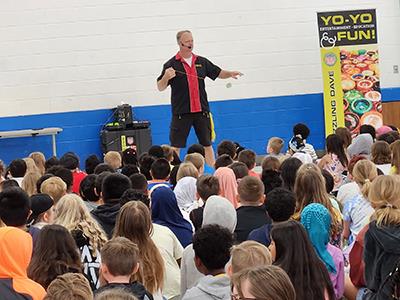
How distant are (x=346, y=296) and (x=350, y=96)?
28.5 feet

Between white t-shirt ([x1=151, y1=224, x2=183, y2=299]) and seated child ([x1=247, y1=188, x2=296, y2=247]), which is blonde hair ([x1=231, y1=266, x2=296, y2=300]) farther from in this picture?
white t-shirt ([x1=151, y1=224, x2=183, y2=299])

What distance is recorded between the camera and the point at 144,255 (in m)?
4.25

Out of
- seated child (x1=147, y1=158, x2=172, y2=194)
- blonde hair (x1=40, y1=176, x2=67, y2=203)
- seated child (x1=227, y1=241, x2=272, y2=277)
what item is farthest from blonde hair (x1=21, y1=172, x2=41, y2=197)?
seated child (x1=227, y1=241, x2=272, y2=277)

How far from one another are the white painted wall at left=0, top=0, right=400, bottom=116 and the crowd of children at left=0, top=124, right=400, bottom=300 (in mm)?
6351

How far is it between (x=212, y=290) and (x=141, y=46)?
9.73 metres

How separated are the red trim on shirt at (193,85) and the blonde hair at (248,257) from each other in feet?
23.4

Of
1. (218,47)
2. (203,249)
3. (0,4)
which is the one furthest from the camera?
(218,47)

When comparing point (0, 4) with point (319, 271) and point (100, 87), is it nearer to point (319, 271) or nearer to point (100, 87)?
point (100, 87)

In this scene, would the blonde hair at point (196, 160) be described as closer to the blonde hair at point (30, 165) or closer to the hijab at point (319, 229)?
the blonde hair at point (30, 165)

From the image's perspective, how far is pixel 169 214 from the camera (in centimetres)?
530

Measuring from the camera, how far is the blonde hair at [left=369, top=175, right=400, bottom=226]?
4047 millimetres

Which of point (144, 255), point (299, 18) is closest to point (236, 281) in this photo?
point (144, 255)

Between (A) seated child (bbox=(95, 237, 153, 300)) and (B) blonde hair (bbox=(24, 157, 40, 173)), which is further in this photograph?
(B) blonde hair (bbox=(24, 157, 40, 173))

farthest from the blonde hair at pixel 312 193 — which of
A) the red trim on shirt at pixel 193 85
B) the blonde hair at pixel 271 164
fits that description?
the red trim on shirt at pixel 193 85
